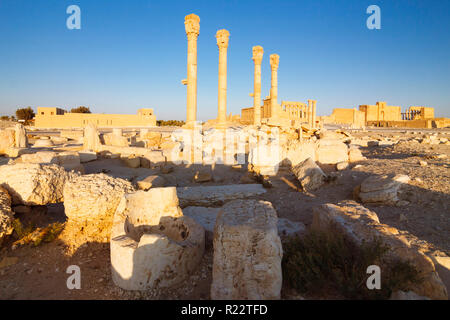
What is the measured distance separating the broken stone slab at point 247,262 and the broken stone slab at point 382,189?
329 cm

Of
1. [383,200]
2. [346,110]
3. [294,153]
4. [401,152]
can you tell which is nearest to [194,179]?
[294,153]

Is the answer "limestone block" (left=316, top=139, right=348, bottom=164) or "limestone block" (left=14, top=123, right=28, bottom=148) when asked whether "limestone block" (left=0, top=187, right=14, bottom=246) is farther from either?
"limestone block" (left=14, top=123, right=28, bottom=148)

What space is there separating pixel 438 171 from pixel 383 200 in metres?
2.08

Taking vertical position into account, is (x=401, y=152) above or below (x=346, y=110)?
below

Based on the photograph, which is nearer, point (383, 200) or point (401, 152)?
point (383, 200)

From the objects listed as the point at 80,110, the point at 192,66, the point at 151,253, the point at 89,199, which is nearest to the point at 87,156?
the point at 89,199

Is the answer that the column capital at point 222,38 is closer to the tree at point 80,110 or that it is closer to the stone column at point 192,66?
the stone column at point 192,66

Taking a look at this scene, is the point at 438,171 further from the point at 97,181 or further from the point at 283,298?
the point at 97,181

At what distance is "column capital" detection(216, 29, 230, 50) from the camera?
52.2ft

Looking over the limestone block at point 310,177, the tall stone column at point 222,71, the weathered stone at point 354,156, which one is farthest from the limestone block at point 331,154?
the tall stone column at point 222,71

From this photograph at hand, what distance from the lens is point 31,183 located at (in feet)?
13.0


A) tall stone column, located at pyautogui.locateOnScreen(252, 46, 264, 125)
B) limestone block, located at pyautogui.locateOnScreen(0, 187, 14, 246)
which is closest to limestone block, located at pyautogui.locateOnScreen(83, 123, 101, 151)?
limestone block, located at pyautogui.locateOnScreen(0, 187, 14, 246)

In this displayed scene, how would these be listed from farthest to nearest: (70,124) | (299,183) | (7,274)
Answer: (70,124) < (299,183) < (7,274)
